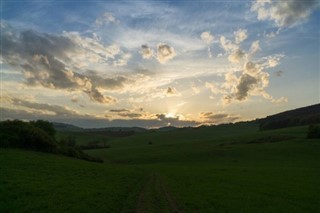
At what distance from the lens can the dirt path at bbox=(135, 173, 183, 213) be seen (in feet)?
84.3

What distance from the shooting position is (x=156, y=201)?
28875mm

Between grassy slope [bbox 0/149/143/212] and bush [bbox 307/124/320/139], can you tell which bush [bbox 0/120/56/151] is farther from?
bush [bbox 307/124/320/139]

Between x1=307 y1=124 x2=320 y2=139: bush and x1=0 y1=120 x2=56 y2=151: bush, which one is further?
x1=307 y1=124 x2=320 y2=139: bush

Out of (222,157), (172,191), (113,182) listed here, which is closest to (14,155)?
(113,182)

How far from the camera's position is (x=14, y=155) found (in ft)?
166

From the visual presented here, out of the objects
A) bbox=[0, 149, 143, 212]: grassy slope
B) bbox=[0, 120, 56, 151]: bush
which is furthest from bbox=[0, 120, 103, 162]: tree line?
bbox=[0, 149, 143, 212]: grassy slope

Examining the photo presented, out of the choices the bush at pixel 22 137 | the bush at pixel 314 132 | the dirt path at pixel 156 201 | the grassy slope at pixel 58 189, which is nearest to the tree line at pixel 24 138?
the bush at pixel 22 137

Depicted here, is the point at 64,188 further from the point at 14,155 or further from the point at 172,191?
the point at 14,155

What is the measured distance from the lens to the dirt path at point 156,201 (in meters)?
25.7

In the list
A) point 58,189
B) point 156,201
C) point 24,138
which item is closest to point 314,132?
point 24,138

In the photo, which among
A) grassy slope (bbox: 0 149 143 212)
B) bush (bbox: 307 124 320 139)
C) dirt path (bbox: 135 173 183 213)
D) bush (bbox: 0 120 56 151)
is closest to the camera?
grassy slope (bbox: 0 149 143 212)

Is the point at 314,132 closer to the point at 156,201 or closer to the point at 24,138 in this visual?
the point at 24,138

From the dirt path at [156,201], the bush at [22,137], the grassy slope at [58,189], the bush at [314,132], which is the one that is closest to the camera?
the grassy slope at [58,189]

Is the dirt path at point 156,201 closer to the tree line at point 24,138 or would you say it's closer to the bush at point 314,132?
the tree line at point 24,138
